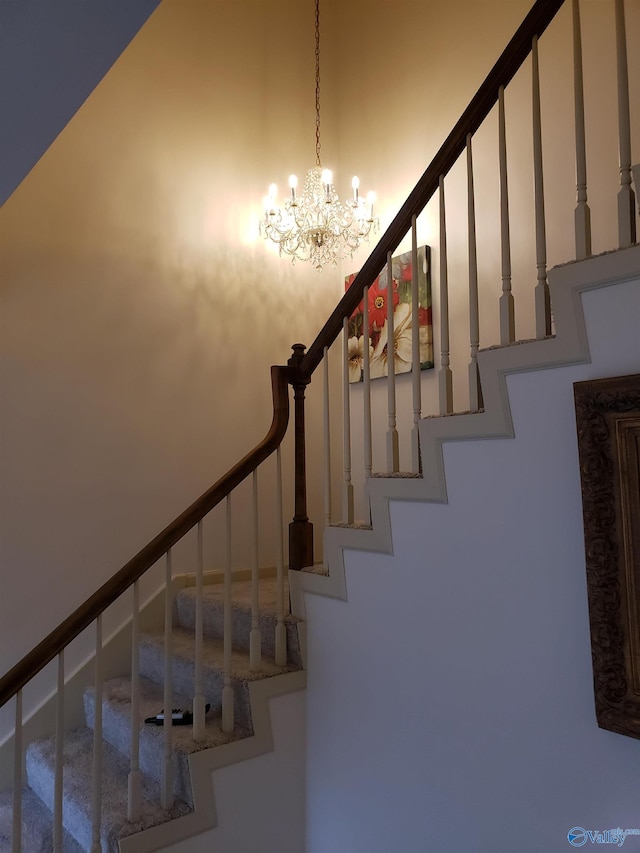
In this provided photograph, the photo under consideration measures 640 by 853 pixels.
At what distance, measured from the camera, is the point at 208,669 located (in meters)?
2.41

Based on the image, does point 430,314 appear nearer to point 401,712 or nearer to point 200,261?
point 200,261

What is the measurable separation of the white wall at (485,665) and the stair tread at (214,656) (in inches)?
9.6

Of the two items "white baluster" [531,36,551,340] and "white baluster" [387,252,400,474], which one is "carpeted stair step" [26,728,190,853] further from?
"white baluster" [531,36,551,340]

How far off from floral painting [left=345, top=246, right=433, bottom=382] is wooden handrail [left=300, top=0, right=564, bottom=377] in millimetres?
820

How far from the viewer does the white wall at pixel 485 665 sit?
1562mm

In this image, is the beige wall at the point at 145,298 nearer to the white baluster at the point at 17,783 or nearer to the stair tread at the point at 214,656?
the stair tread at the point at 214,656

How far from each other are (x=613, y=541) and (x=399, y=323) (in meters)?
2.22

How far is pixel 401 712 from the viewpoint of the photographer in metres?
2.05

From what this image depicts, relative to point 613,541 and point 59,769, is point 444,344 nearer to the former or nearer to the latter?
point 613,541

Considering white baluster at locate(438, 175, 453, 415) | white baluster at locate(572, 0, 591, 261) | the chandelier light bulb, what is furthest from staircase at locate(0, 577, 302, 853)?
the chandelier light bulb

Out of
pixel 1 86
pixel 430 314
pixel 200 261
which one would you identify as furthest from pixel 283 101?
pixel 1 86

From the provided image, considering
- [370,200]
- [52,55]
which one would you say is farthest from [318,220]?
[52,55]

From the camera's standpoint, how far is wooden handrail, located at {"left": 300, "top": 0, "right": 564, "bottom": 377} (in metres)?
1.78

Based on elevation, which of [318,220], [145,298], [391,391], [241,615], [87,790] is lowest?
[87,790]
